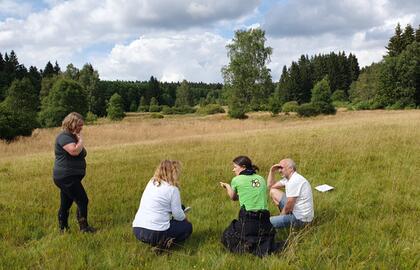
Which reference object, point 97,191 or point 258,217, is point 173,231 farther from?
point 97,191

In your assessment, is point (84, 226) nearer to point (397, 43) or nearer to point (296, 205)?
point (296, 205)

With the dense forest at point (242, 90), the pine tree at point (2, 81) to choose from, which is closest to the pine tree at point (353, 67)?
the dense forest at point (242, 90)

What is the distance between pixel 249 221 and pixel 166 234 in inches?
45.8

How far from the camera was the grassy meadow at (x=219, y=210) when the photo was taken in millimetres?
5086

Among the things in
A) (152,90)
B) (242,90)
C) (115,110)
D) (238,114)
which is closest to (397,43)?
(242,90)

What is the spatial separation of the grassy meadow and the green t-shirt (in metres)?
0.67

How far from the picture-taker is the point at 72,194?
6.43m

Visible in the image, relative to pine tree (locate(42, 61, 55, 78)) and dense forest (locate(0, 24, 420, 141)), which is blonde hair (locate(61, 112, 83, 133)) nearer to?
dense forest (locate(0, 24, 420, 141))

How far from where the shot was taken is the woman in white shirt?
5.59 m

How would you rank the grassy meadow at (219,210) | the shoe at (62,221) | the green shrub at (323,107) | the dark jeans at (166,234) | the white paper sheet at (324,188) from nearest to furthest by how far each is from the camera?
the grassy meadow at (219,210) → the dark jeans at (166,234) → the shoe at (62,221) → the white paper sheet at (324,188) → the green shrub at (323,107)

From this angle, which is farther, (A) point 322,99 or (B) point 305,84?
(B) point 305,84

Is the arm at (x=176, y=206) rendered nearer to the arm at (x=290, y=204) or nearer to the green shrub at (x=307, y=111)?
the arm at (x=290, y=204)

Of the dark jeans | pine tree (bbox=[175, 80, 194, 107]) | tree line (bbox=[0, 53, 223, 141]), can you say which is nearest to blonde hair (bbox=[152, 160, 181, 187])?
the dark jeans

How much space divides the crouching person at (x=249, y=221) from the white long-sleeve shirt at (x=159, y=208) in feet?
2.69
